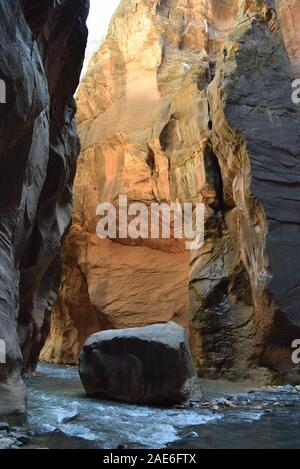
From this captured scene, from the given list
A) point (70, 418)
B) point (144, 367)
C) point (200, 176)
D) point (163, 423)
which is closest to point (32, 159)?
point (144, 367)

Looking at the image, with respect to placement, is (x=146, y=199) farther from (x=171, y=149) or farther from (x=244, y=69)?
(x=244, y=69)

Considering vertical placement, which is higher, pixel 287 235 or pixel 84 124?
pixel 84 124

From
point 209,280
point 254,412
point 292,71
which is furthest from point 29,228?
point 292,71

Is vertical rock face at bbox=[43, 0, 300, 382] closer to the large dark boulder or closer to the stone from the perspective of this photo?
the large dark boulder

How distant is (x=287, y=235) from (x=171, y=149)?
31.2ft

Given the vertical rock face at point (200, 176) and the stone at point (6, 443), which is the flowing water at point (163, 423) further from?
the vertical rock face at point (200, 176)

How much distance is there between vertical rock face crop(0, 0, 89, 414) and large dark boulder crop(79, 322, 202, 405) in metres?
1.74

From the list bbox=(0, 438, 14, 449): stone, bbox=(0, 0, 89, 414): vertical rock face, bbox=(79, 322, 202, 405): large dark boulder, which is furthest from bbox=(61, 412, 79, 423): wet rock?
bbox=(79, 322, 202, 405): large dark boulder

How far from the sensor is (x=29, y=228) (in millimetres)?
11367

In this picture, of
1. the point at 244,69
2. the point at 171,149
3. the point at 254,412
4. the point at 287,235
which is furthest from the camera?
the point at 171,149

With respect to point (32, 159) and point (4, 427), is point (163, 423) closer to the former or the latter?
point (4, 427)

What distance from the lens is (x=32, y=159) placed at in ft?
33.9

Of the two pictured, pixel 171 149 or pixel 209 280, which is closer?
pixel 209 280

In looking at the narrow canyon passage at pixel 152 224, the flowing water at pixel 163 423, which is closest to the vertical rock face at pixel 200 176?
the narrow canyon passage at pixel 152 224
